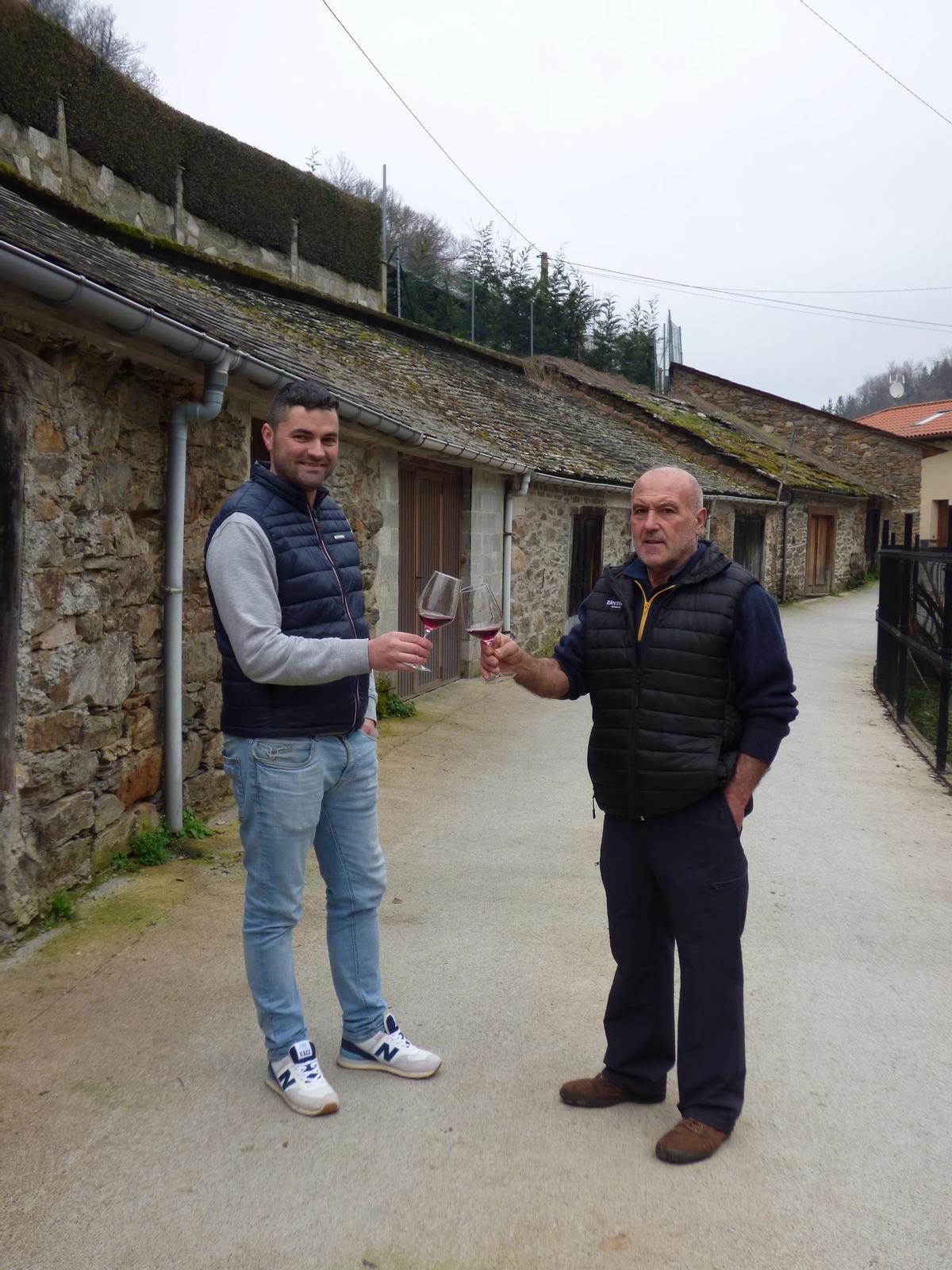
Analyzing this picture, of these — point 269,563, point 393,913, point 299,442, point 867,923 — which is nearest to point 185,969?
point 393,913

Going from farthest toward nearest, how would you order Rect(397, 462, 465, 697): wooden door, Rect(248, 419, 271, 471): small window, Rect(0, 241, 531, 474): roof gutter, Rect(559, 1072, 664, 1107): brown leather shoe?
1. Rect(397, 462, 465, 697): wooden door
2. Rect(248, 419, 271, 471): small window
3. Rect(0, 241, 531, 474): roof gutter
4. Rect(559, 1072, 664, 1107): brown leather shoe

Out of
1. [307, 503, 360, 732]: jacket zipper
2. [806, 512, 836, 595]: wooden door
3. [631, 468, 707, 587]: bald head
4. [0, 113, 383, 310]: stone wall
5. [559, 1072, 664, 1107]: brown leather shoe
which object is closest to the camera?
[631, 468, 707, 587]: bald head

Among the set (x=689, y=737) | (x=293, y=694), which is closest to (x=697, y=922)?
(x=689, y=737)

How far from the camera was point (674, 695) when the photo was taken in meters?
2.81

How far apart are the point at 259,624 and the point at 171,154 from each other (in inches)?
586

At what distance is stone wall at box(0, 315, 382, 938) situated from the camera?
13.6ft

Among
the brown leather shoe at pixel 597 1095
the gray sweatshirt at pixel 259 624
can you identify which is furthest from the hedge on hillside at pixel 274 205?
the brown leather shoe at pixel 597 1095

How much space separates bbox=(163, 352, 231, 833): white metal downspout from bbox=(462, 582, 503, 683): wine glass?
2900 millimetres

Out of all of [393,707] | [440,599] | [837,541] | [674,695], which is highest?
[837,541]

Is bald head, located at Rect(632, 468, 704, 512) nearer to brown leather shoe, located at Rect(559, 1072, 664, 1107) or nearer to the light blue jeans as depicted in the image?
the light blue jeans

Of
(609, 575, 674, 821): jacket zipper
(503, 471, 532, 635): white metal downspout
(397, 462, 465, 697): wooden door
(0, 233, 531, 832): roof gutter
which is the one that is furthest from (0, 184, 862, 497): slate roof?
(609, 575, 674, 821): jacket zipper

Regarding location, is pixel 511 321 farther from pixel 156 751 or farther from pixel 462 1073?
pixel 462 1073

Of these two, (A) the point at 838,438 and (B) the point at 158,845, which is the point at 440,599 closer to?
(B) the point at 158,845

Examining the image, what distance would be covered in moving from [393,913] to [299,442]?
2.58 meters
